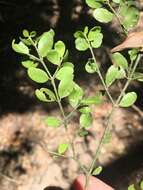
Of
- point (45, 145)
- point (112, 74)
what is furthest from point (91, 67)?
point (45, 145)

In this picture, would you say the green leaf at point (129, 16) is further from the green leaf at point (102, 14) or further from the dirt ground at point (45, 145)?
the dirt ground at point (45, 145)

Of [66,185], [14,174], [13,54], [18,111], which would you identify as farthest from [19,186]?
[13,54]

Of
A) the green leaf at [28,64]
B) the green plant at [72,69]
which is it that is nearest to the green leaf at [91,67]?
the green plant at [72,69]

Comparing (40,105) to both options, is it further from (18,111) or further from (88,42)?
(88,42)

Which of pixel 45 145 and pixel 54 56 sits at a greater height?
pixel 54 56

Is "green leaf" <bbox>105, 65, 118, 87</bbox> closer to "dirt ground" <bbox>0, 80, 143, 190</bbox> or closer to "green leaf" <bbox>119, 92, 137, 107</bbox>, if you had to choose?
"green leaf" <bbox>119, 92, 137, 107</bbox>

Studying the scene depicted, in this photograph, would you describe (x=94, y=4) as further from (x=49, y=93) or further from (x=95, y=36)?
(x=49, y=93)

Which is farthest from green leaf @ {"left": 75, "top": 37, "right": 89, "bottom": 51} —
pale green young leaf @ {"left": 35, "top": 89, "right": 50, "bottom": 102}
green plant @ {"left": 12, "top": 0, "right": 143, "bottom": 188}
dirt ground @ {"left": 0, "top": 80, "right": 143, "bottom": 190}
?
dirt ground @ {"left": 0, "top": 80, "right": 143, "bottom": 190}

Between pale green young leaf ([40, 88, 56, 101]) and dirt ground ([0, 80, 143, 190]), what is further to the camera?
dirt ground ([0, 80, 143, 190])
